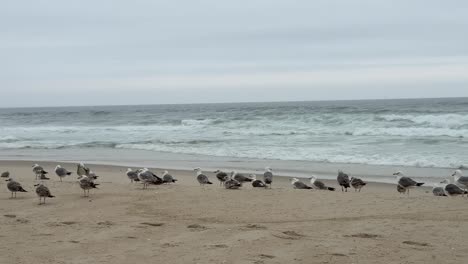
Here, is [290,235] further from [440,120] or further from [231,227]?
[440,120]

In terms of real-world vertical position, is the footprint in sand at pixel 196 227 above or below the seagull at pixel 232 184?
above

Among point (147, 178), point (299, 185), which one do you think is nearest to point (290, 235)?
point (299, 185)

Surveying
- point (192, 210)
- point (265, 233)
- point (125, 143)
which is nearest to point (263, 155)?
point (125, 143)

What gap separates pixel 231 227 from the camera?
283 inches

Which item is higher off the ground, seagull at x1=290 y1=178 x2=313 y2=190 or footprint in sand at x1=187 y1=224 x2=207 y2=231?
footprint in sand at x1=187 y1=224 x2=207 y2=231

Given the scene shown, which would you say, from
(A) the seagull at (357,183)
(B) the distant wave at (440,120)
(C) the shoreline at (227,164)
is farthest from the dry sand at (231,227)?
(B) the distant wave at (440,120)

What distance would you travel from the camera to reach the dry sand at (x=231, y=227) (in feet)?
19.0

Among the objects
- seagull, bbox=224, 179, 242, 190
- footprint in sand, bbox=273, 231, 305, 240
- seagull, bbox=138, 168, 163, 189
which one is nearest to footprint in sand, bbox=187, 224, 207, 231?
footprint in sand, bbox=273, 231, 305, 240

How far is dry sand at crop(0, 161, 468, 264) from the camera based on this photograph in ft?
19.0

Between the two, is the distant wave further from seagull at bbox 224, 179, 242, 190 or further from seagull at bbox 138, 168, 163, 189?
seagull at bbox 138, 168, 163, 189

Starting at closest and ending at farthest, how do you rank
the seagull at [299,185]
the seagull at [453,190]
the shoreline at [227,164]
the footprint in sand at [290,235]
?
the footprint in sand at [290,235], the seagull at [453,190], the seagull at [299,185], the shoreline at [227,164]

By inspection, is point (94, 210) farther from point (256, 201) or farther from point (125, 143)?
point (125, 143)

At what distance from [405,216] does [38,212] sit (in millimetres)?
5637

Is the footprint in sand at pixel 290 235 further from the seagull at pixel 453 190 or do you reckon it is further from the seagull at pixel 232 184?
the seagull at pixel 453 190
